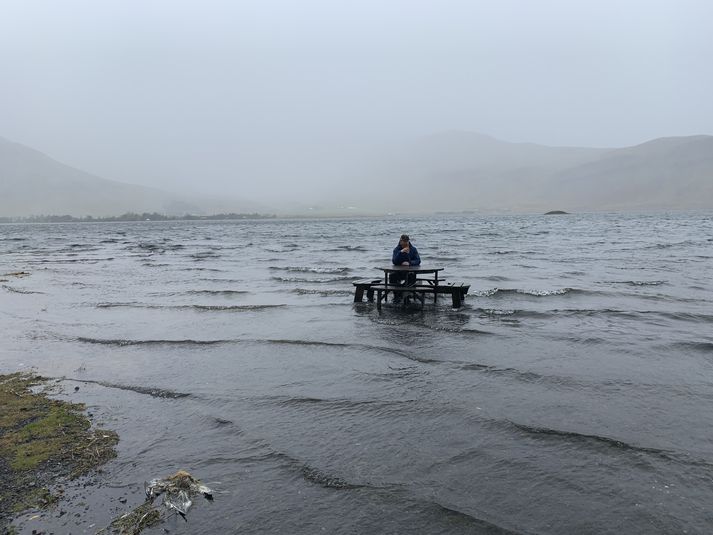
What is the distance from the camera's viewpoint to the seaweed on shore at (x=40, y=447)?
5145 mm

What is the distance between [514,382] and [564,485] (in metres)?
3.13

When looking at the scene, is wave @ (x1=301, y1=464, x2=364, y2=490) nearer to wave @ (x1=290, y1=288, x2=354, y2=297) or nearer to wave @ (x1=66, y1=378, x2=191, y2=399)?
wave @ (x1=66, y1=378, x2=191, y2=399)

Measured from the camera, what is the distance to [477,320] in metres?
13.0

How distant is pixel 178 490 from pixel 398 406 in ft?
10.6

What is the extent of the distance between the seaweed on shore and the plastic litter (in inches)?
34.0

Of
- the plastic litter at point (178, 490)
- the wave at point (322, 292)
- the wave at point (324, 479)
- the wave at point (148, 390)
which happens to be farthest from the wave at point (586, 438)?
the wave at point (322, 292)

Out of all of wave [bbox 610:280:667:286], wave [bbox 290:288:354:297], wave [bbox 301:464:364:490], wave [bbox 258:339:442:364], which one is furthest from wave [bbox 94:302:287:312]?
wave [bbox 610:280:667:286]

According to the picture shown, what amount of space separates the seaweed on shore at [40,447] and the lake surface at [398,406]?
0.83ft

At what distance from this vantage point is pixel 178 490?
523 cm

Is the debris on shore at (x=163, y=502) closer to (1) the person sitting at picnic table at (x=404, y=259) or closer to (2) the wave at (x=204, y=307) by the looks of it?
(2) the wave at (x=204, y=307)

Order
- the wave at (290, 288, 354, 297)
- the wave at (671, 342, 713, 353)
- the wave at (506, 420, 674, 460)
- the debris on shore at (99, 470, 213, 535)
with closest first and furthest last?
the debris on shore at (99, 470, 213, 535), the wave at (506, 420, 674, 460), the wave at (671, 342, 713, 353), the wave at (290, 288, 354, 297)

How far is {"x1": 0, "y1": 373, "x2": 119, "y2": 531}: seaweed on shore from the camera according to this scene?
5.14 m

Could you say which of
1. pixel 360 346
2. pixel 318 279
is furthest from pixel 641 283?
pixel 360 346

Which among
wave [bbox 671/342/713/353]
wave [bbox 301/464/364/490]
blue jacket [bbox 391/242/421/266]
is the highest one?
blue jacket [bbox 391/242/421/266]
